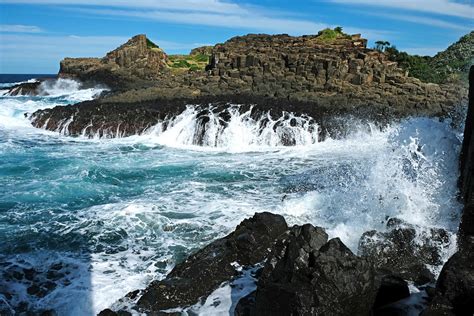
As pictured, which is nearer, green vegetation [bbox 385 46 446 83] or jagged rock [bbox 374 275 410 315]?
jagged rock [bbox 374 275 410 315]

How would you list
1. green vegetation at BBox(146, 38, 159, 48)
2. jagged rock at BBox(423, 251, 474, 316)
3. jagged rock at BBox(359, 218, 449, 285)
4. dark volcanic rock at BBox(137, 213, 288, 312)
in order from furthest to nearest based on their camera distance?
green vegetation at BBox(146, 38, 159, 48) → jagged rock at BBox(359, 218, 449, 285) → dark volcanic rock at BBox(137, 213, 288, 312) → jagged rock at BBox(423, 251, 474, 316)

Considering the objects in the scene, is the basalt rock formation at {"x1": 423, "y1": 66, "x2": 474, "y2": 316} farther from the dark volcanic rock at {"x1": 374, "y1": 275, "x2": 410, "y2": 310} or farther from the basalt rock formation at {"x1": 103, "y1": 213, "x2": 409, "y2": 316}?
the dark volcanic rock at {"x1": 374, "y1": 275, "x2": 410, "y2": 310}

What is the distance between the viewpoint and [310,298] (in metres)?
4.91

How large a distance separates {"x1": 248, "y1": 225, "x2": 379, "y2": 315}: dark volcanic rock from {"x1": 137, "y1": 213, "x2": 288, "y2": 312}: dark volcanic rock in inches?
57.6

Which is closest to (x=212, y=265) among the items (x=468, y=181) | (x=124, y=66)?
(x=468, y=181)

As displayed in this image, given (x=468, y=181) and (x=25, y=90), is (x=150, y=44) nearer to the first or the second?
(x=25, y=90)

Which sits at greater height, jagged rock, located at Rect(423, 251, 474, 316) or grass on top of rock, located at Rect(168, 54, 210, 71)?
grass on top of rock, located at Rect(168, 54, 210, 71)

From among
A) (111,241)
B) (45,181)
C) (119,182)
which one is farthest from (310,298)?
(45,181)

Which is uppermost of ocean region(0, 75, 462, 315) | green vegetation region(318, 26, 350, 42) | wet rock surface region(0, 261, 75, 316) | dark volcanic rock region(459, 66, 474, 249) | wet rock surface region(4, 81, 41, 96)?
green vegetation region(318, 26, 350, 42)

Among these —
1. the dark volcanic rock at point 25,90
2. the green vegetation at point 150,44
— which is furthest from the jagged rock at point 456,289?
the green vegetation at point 150,44

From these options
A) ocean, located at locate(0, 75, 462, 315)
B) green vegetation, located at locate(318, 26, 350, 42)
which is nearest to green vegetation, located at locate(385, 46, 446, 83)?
green vegetation, located at locate(318, 26, 350, 42)

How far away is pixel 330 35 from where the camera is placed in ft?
123

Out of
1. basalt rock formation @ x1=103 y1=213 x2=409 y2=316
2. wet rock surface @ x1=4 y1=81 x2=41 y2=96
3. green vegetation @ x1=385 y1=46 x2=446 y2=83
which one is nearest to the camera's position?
basalt rock formation @ x1=103 y1=213 x2=409 y2=316

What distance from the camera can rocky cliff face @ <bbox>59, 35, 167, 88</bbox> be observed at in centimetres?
4324
